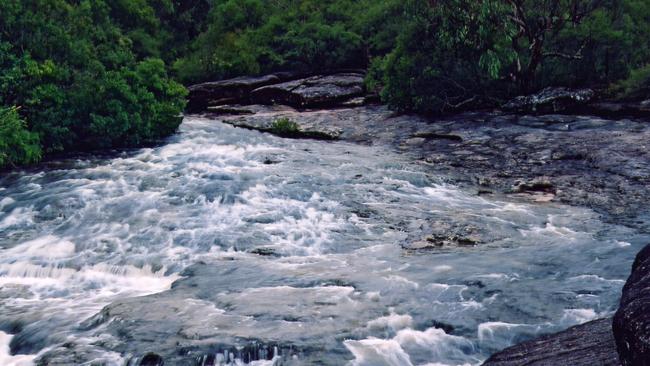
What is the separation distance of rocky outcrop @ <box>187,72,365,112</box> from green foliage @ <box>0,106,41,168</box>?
564 inches

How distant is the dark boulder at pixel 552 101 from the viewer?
2298cm

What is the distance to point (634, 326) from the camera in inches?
179

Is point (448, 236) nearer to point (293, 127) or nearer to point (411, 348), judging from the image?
point (411, 348)

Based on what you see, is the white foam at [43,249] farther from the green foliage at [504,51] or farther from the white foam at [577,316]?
the green foliage at [504,51]

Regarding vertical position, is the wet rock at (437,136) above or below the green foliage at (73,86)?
below

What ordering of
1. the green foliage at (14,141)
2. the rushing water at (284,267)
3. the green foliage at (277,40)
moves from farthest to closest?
the green foliage at (277,40) → the green foliage at (14,141) → the rushing water at (284,267)

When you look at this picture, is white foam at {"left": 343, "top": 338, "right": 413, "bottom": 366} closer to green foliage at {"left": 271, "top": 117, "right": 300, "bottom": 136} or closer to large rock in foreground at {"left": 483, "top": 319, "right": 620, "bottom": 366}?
large rock in foreground at {"left": 483, "top": 319, "right": 620, "bottom": 366}

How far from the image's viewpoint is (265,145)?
22.1 meters

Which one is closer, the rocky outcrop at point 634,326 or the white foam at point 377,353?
the rocky outcrop at point 634,326

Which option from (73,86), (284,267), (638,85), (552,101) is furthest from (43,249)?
(638,85)

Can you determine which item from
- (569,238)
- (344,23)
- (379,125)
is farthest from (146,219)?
(344,23)

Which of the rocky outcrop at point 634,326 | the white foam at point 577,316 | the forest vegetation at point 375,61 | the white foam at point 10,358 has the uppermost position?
the forest vegetation at point 375,61

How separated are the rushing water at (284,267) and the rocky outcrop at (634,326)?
2.63 meters

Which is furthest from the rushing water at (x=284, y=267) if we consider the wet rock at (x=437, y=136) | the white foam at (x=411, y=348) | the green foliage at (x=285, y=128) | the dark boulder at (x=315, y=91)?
the dark boulder at (x=315, y=91)
